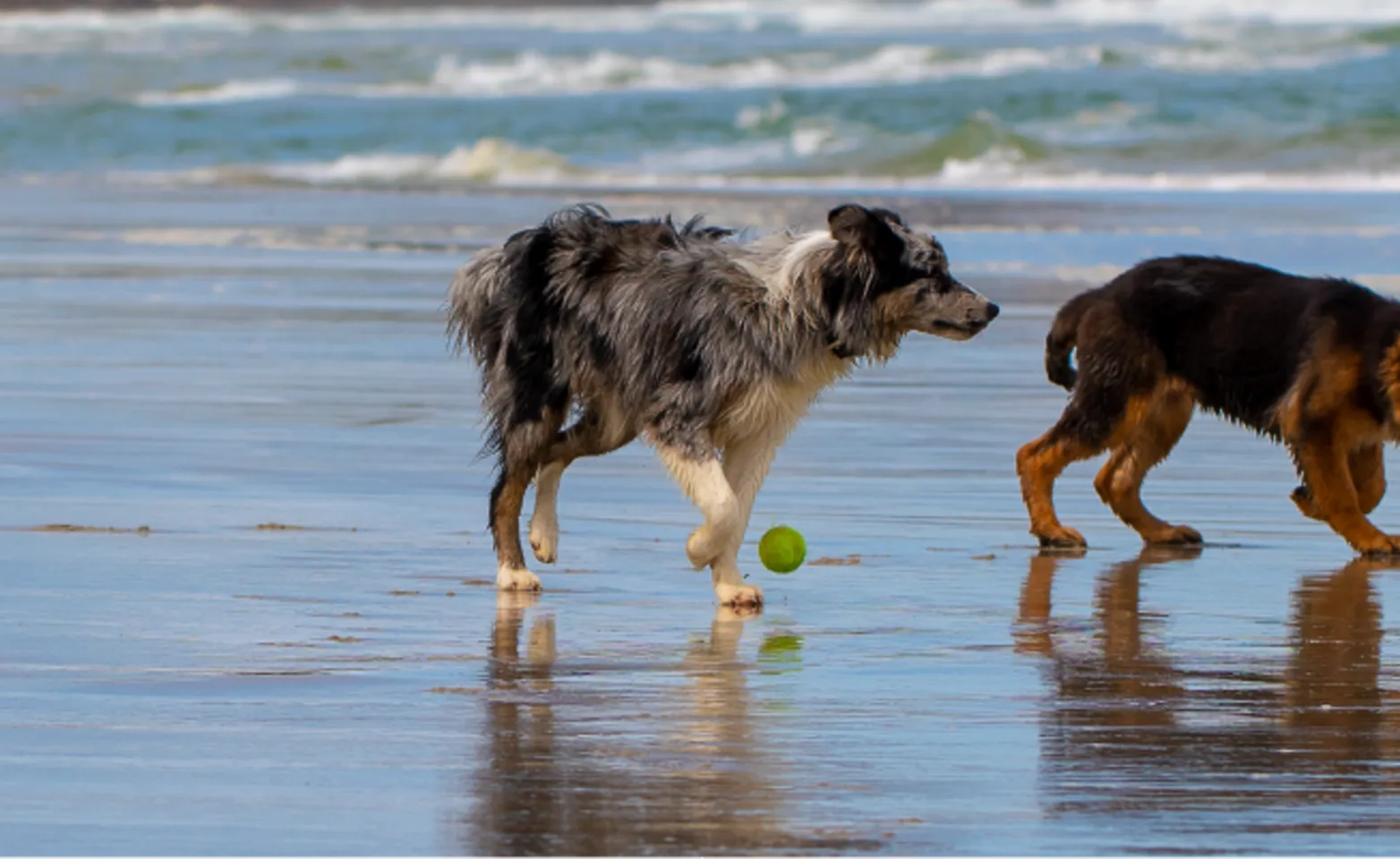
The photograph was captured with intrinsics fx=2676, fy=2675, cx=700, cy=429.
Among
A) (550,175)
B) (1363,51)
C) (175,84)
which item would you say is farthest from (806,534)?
(175,84)

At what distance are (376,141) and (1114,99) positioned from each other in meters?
10.7

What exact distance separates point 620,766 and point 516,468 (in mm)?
3190

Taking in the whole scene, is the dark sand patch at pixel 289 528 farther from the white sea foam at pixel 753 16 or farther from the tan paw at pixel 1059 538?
the white sea foam at pixel 753 16

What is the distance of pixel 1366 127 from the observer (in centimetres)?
3381

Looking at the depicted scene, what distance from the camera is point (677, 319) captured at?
318 inches

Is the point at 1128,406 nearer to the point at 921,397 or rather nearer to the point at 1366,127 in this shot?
the point at 921,397

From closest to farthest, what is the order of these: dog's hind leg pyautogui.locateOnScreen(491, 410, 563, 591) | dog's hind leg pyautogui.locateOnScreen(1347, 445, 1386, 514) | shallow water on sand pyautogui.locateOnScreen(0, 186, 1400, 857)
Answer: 1. shallow water on sand pyautogui.locateOnScreen(0, 186, 1400, 857)
2. dog's hind leg pyautogui.locateOnScreen(491, 410, 563, 591)
3. dog's hind leg pyautogui.locateOnScreen(1347, 445, 1386, 514)

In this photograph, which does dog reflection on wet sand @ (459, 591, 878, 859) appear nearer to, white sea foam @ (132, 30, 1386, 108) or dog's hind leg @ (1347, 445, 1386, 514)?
dog's hind leg @ (1347, 445, 1386, 514)

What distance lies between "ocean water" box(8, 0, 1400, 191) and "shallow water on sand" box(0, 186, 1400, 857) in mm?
17651

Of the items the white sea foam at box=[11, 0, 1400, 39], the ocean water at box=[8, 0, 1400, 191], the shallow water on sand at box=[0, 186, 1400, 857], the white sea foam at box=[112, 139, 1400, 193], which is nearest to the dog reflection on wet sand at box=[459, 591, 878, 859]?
the shallow water on sand at box=[0, 186, 1400, 857]

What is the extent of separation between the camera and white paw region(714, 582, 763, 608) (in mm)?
7859

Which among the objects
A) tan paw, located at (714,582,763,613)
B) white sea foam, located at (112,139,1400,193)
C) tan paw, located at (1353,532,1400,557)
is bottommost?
tan paw, located at (1353,532,1400,557)

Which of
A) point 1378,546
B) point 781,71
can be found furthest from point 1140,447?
point 781,71

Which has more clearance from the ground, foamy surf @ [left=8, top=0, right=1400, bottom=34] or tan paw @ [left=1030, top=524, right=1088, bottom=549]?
foamy surf @ [left=8, top=0, right=1400, bottom=34]
